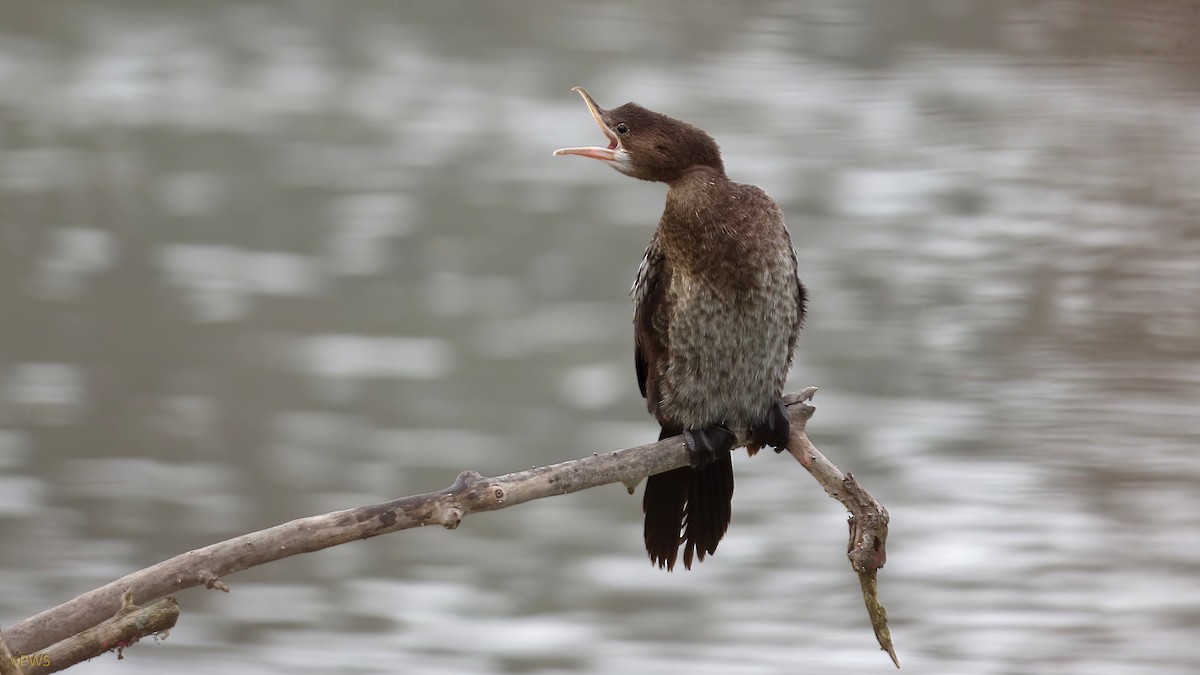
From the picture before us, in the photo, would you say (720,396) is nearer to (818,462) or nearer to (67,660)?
(818,462)

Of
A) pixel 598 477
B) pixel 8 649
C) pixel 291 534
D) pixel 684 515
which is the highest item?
pixel 684 515

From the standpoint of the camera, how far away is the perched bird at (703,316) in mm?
2273

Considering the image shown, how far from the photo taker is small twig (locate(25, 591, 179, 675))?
160 cm

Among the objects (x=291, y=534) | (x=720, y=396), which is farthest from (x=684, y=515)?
(x=291, y=534)

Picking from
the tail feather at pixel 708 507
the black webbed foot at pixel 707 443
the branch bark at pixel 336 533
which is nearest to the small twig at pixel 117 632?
the branch bark at pixel 336 533

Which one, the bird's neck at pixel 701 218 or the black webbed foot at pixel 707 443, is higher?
the bird's neck at pixel 701 218

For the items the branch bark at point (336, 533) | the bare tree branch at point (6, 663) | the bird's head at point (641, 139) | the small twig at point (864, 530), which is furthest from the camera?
the bird's head at point (641, 139)

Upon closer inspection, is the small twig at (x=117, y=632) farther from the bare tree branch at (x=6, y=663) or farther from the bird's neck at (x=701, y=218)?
the bird's neck at (x=701, y=218)

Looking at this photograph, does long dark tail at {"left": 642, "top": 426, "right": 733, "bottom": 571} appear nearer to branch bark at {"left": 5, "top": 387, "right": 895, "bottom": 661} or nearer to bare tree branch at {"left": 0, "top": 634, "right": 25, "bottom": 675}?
branch bark at {"left": 5, "top": 387, "right": 895, "bottom": 661}

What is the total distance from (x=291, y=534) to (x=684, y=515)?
1062 mm

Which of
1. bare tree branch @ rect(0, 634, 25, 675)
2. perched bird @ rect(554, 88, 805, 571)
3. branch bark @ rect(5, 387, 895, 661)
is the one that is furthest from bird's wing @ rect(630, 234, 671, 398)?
bare tree branch @ rect(0, 634, 25, 675)

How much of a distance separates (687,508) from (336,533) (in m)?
1.02

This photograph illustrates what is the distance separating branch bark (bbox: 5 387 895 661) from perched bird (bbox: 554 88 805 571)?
0.47 meters

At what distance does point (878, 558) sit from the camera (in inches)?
82.4
